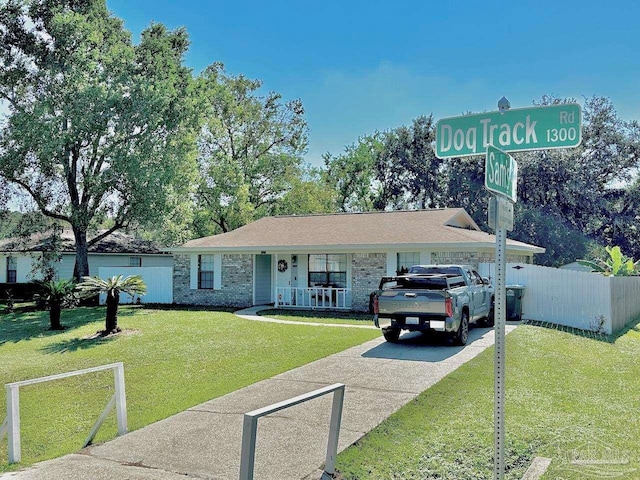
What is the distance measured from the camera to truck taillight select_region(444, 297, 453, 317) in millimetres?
11953

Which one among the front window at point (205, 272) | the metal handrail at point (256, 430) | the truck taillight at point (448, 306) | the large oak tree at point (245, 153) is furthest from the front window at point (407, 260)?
the large oak tree at point (245, 153)

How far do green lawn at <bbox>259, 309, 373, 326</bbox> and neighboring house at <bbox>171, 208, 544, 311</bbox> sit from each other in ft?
3.58

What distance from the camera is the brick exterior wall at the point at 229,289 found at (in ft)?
75.5

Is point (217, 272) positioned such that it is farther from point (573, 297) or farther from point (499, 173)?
point (499, 173)

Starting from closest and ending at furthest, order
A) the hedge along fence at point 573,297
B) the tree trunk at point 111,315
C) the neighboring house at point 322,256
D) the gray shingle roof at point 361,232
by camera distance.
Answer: the hedge along fence at point 573,297 → the tree trunk at point 111,315 → the neighboring house at point 322,256 → the gray shingle roof at point 361,232

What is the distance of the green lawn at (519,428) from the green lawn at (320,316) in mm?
7796

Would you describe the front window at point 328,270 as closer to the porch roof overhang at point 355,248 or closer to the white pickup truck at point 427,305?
the porch roof overhang at point 355,248

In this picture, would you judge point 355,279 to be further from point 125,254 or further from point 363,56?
point 125,254

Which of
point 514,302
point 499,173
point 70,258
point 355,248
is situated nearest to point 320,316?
point 355,248

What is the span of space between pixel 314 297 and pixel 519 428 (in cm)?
1529

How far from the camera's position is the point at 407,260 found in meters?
20.0

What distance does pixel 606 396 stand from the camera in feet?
26.9

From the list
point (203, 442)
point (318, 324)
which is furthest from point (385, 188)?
point (203, 442)

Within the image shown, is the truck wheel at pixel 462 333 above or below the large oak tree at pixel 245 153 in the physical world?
below
